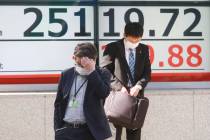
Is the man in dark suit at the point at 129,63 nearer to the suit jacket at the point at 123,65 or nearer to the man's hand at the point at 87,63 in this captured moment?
the suit jacket at the point at 123,65

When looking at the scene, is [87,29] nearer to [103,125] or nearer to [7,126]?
[7,126]

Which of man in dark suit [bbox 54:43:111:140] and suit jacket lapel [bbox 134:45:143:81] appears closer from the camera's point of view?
man in dark suit [bbox 54:43:111:140]

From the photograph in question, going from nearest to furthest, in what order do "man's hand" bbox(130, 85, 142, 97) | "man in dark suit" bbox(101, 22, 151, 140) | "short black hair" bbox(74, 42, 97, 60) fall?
"short black hair" bbox(74, 42, 97, 60) → "man's hand" bbox(130, 85, 142, 97) → "man in dark suit" bbox(101, 22, 151, 140)

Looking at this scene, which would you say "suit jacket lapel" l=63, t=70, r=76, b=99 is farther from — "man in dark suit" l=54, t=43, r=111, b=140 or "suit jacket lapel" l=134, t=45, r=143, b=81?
"suit jacket lapel" l=134, t=45, r=143, b=81

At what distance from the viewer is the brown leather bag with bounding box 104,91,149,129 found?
6.32 meters

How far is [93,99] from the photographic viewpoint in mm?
5285

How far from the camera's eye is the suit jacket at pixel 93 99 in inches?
206

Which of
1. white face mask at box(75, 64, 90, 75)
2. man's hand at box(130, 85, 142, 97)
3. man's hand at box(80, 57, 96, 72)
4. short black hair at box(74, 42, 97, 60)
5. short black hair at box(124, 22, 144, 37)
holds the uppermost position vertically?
short black hair at box(124, 22, 144, 37)

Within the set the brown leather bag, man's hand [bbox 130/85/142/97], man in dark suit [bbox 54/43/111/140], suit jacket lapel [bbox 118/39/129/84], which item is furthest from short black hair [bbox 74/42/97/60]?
suit jacket lapel [bbox 118/39/129/84]

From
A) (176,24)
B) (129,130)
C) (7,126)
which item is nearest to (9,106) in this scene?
(7,126)

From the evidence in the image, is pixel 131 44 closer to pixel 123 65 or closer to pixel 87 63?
pixel 123 65

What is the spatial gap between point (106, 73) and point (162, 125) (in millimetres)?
2770

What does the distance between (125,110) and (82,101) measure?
1141 mm

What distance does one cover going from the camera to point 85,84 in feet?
17.4
